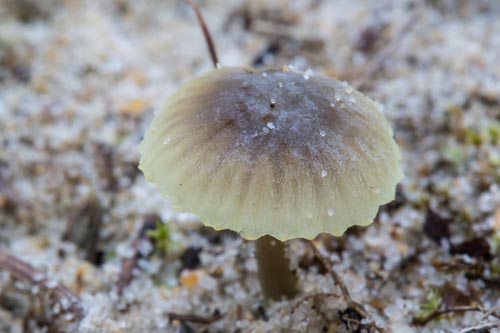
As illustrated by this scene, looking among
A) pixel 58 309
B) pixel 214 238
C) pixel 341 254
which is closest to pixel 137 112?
pixel 214 238

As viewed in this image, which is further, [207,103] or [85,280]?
[85,280]

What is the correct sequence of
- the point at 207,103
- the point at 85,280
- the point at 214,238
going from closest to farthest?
the point at 207,103, the point at 85,280, the point at 214,238

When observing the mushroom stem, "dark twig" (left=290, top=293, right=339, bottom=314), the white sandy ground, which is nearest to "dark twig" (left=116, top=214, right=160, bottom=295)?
the white sandy ground

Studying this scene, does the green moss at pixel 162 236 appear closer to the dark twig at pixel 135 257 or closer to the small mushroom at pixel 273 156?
the dark twig at pixel 135 257

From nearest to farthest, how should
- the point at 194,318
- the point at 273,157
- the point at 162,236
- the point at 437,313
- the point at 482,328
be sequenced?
the point at 273,157
the point at 482,328
the point at 437,313
the point at 194,318
the point at 162,236

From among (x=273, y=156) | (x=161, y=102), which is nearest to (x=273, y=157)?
(x=273, y=156)

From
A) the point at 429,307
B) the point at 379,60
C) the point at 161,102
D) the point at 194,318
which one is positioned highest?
the point at 379,60

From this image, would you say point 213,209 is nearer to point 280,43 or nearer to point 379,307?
point 379,307

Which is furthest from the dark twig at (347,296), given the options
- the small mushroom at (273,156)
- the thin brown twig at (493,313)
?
the small mushroom at (273,156)

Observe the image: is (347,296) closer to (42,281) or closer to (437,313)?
(437,313)
